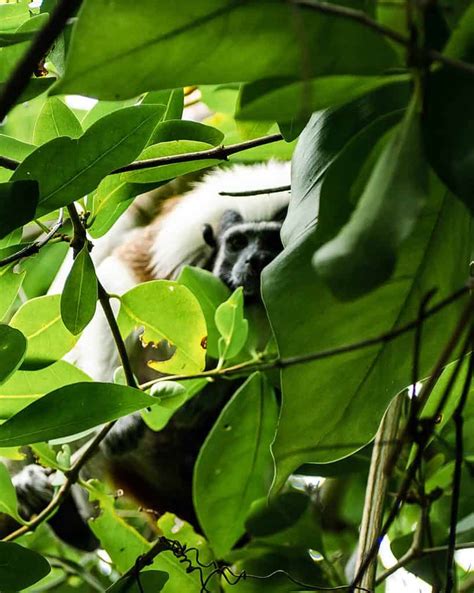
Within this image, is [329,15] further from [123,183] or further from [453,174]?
[123,183]

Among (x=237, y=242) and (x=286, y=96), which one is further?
(x=237, y=242)

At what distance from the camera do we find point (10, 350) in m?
0.66

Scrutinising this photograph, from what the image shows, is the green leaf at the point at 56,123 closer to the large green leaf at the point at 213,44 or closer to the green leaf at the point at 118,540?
the large green leaf at the point at 213,44

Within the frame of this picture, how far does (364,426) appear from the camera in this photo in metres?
0.63

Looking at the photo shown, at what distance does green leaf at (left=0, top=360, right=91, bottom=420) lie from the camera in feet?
2.63

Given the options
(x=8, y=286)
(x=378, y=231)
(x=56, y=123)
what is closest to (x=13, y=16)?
(x=56, y=123)

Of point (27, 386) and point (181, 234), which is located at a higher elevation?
point (181, 234)

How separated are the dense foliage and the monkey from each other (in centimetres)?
82

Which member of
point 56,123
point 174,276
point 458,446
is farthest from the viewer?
point 174,276

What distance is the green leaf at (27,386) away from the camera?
0.80m

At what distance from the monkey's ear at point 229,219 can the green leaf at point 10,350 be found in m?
1.49

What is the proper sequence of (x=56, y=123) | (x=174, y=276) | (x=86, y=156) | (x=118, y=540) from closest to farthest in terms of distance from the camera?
(x=86, y=156) < (x=56, y=123) < (x=118, y=540) < (x=174, y=276)

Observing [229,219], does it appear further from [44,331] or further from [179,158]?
[179,158]

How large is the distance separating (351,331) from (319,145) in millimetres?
119
